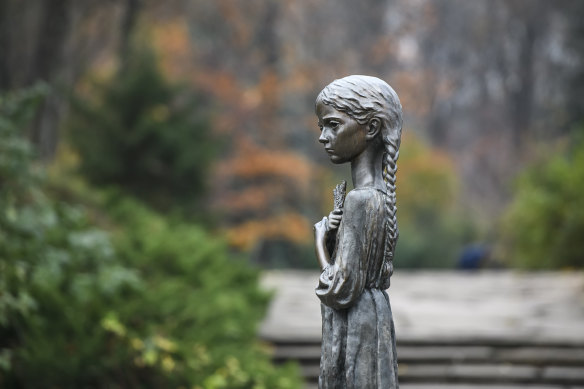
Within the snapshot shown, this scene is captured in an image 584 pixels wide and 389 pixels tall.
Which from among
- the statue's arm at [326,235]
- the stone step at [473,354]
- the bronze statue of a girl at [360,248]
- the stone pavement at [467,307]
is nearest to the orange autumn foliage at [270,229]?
the stone pavement at [467,307]

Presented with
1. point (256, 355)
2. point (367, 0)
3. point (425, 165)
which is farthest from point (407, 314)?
point (367, 0)

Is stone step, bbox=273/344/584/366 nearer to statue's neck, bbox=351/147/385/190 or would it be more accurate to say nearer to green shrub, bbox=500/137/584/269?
statue's neck, bbox=351/147/385/190

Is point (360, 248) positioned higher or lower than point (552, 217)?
lower

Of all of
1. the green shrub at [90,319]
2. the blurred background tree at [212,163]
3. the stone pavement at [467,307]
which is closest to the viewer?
the green shrub at [90,319]

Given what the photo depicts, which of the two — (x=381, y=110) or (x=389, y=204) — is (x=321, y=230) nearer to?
(x=389, y=204)

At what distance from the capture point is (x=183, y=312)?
623 centimetres

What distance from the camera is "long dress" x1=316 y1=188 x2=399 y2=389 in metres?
2.80

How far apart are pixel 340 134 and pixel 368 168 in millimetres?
197

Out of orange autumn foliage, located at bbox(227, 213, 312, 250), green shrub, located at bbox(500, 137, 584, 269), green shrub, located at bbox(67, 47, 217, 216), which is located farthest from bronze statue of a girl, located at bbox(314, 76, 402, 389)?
orange autumn foliage, located at bbox(227, 213, 312, 250)

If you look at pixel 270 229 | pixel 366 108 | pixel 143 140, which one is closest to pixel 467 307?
pixel 143 140

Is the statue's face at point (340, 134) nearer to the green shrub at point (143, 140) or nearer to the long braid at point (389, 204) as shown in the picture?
the long braid at point (389, 204)

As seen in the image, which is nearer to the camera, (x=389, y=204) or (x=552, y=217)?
(x=389, y=204)

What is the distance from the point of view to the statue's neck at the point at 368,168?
2916mm

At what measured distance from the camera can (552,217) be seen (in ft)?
47.2
